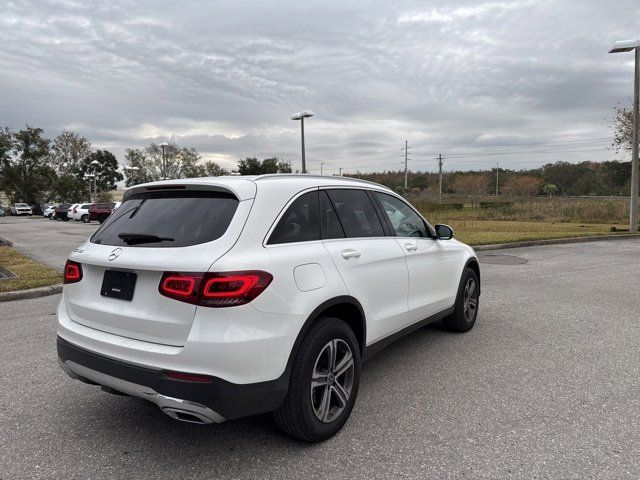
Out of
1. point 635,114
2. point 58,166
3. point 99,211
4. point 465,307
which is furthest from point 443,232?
point 58,166

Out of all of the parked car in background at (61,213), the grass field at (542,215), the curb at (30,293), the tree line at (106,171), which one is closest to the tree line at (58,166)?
the tree line at (106,171)

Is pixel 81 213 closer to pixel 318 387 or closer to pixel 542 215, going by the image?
pixel 542 215

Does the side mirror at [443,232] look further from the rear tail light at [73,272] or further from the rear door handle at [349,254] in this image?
the rear tail light at [73,272]

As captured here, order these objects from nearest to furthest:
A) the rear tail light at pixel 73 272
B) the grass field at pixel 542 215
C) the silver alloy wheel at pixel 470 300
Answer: the rear tail light at pixel 73 272
the silver alloy wheel at pixel 470 300
the grass field at pixel 542 215

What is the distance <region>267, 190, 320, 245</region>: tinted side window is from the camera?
9.73ft

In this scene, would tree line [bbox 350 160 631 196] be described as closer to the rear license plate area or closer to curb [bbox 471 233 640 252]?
curb [bbox 471 233 640 252]

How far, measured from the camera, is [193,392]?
2.50 metres

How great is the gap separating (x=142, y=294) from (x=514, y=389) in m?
2.98

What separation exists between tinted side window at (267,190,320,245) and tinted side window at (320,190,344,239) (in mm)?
58

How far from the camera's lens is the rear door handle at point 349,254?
3.31m

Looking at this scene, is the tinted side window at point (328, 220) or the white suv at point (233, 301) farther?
the tinted side window at point (328, 220)

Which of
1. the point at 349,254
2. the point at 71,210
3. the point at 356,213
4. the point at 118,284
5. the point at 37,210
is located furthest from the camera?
the point at 37,210

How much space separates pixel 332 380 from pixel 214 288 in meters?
1.11

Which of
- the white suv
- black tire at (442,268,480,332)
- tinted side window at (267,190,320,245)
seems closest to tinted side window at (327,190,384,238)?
the white suv
